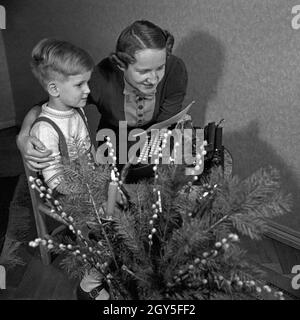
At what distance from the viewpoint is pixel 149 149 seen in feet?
3.79

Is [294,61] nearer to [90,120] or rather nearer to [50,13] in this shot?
[90,120]

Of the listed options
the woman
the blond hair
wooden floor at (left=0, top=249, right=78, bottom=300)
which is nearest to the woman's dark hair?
the woman

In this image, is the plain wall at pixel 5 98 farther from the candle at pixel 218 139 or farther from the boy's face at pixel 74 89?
the candle at pixel 218 139

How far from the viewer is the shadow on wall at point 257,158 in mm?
1694

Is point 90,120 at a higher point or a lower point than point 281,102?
lower

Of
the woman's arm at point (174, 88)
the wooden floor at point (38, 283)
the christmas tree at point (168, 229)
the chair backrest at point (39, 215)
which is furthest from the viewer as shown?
the wooden floor at point (38, 283)

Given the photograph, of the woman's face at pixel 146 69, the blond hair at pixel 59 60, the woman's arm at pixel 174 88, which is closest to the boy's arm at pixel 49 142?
the blond hair at pixel 59 60

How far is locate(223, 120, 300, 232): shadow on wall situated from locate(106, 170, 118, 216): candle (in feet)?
3.47

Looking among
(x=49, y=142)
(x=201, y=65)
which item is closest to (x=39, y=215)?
(x=49, y=142)

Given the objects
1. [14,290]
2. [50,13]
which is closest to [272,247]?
[14,290]

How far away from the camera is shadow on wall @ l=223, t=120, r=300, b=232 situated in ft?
5.56

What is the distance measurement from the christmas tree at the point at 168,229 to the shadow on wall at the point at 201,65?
949 mm
